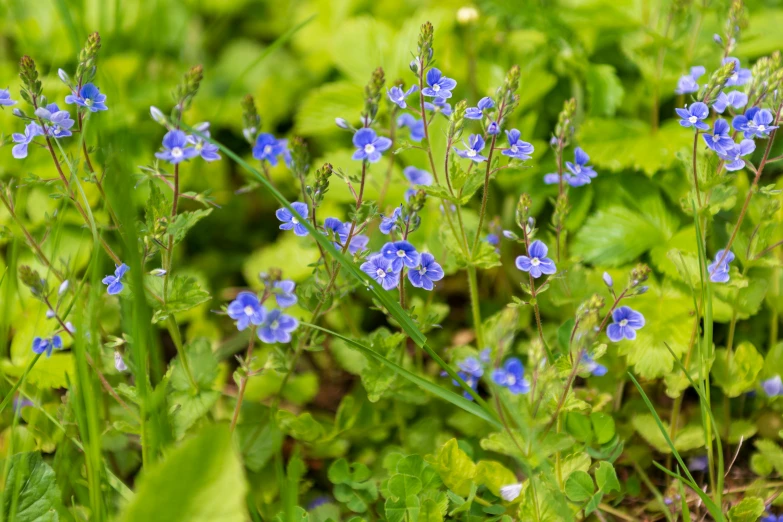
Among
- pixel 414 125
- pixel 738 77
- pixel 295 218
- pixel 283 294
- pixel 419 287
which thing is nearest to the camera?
pixel 283 294

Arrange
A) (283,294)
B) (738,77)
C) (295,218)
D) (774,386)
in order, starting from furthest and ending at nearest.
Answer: (774,386), (738,77), (295,218), (283,294)

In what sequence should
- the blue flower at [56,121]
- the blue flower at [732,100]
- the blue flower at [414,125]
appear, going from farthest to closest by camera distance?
the blue flower at [414,125]
the blue flower at [732,100]
the blue flower at [56,121]

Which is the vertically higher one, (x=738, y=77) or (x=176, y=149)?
(x=176, y=149)

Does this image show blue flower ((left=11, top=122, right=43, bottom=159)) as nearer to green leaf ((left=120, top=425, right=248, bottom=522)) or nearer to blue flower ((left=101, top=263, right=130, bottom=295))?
blue flower ((left=101, top=263, right=130, bottom=295))

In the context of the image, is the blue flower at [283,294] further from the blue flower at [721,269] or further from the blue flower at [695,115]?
the blue flower at [721,269]

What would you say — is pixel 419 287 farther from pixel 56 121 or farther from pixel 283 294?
pixel 56 121

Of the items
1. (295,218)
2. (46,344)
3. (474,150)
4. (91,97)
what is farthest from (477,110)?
(46,344)

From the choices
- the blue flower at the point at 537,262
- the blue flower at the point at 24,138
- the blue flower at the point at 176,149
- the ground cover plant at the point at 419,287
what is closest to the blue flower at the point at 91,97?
the ground cover plant at the point at 419,287
